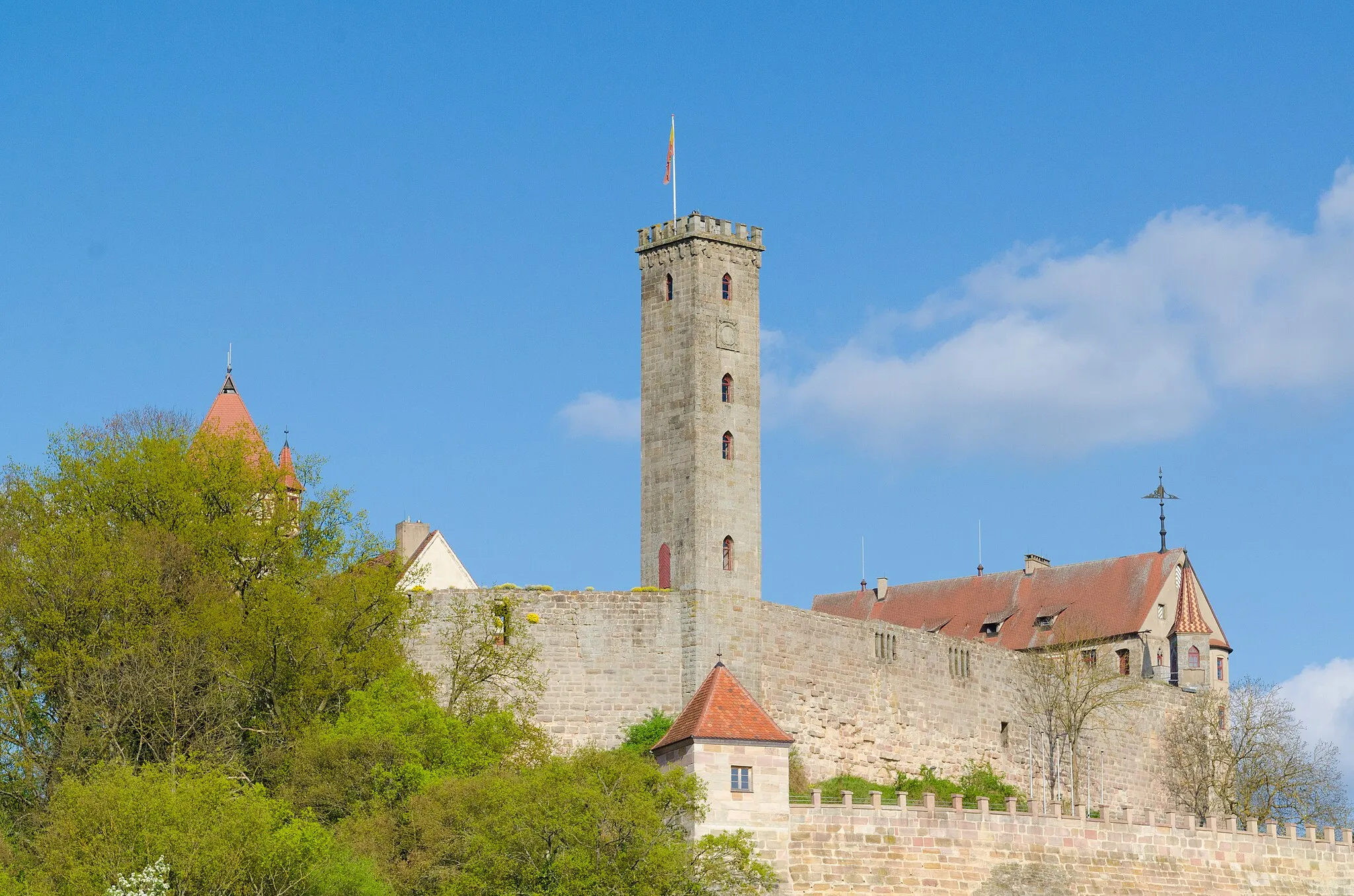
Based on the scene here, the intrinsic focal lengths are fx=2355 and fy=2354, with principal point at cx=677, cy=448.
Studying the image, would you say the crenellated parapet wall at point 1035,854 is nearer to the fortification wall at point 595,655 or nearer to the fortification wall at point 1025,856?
the fortification wall at point 1025,856

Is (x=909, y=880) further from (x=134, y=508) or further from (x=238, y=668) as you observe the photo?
(x=134, y=508)

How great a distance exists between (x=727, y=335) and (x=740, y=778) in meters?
16.0

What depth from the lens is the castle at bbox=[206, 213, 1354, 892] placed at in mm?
51500

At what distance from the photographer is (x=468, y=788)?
1953 inches

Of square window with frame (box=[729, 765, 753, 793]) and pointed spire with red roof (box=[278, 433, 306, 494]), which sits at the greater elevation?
pointed spire with red roof (box=[278, 433, 306, 494])

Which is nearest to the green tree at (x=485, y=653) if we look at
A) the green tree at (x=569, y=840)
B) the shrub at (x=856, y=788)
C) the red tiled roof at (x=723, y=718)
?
the red tiled roof at (x=723, y=718)

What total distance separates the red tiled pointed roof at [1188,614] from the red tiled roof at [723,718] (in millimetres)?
31048

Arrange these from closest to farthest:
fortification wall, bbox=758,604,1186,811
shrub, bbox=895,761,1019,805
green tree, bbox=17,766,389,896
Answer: green tree, bbox=17,766,389,896, fortification wall, bbox=758,604,1186,811, shrub, bbox=895,761,1019,805

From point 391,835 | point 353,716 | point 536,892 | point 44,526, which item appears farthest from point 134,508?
point 536,892

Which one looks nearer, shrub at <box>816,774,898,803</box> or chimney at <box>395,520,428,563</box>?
shrub at <box>816,774,898,803</box>

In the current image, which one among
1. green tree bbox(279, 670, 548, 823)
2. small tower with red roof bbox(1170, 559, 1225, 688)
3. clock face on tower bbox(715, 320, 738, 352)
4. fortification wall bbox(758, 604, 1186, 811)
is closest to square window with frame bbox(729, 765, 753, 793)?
green tree bbox(279, 670, 548, 823)

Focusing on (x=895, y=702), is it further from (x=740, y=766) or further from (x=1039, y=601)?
(x=1039, y=601)

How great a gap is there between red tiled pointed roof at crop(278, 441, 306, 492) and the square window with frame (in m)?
16.1

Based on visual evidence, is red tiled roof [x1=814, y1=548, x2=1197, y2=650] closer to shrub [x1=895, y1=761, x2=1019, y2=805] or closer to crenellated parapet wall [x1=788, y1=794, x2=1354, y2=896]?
Result: shrub [x1=895, y1=761, x2=1019, y2=805]
